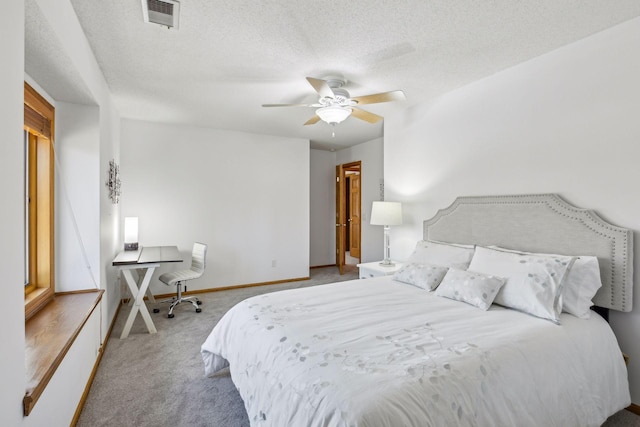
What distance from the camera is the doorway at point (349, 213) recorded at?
6359 mm

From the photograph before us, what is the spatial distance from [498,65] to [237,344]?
9.79 ft

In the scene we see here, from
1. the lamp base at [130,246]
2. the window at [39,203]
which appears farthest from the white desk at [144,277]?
the window at [39,203]

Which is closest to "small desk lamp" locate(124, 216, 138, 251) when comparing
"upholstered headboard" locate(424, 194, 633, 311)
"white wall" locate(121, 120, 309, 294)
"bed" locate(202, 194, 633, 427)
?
"white wall" locate(121, 120, 309, 294)

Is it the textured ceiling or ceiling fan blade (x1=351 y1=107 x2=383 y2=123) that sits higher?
the textured ceiling

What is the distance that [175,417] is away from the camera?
203 cm

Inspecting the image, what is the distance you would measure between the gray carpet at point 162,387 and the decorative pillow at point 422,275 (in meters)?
1.29

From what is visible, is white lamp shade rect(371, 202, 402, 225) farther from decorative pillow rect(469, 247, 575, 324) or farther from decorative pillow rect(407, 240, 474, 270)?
decorative pillow rect(469, 247, 575, 324)

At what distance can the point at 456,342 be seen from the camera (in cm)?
163

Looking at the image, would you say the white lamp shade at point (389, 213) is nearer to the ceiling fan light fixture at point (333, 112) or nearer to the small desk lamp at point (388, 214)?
the small desk lamp at point (388, 214)

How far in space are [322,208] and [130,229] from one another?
363 centimetres

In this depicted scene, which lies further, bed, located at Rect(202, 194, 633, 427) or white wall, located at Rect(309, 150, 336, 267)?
white wall, located at Rect(309, 150, 336, 267)

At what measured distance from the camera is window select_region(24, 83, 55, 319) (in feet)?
7.37

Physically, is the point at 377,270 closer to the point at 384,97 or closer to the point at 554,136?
the point at 384,97

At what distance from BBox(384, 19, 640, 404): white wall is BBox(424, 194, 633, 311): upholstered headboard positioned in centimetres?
9
